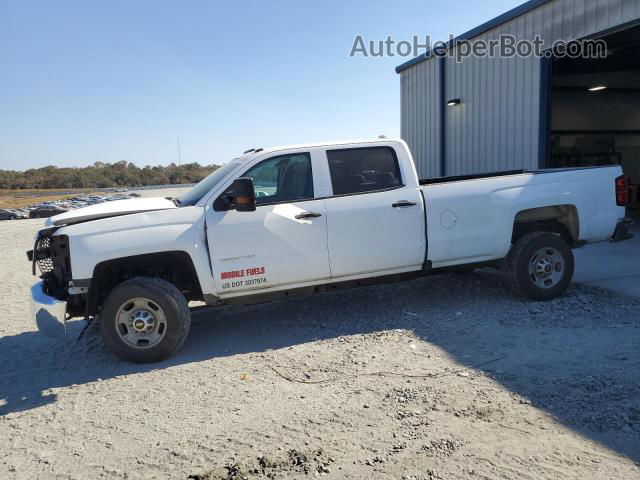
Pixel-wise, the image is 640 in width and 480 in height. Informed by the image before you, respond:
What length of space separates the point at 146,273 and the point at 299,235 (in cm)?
159

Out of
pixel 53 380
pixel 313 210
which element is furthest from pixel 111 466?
pixel 313 210

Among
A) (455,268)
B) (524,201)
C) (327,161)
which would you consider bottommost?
(455,268)

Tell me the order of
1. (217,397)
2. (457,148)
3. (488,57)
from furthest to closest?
(457,148) → (488,57) → (217,397)

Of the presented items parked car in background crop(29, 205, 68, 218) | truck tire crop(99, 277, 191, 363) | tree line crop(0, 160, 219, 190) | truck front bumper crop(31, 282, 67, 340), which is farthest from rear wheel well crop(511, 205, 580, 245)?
tree line crop(0, 160, 219, 190)

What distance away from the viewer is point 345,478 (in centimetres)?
296

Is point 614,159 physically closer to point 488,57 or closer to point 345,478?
point 488,57

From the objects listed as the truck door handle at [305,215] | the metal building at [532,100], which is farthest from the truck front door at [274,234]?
A: the metal building at [532,100]

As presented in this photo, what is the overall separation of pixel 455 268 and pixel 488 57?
322 inches

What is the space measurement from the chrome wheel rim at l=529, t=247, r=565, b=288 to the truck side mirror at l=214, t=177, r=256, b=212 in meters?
3.46

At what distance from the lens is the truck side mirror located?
4.93m

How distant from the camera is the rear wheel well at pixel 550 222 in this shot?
6.24 m

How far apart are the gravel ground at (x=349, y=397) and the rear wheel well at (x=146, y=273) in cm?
62

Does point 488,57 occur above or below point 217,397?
above

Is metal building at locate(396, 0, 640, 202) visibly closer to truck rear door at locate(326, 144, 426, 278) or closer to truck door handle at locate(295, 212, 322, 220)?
truck rear door at locate(326, 144, 426, 278)
